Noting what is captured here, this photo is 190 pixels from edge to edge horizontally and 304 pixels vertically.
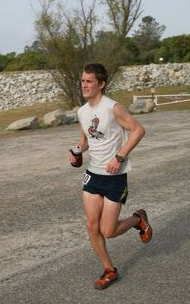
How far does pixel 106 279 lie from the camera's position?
442cm

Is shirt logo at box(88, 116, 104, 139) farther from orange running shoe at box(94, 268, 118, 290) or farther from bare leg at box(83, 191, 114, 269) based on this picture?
orange running shoe at box(94, 268, 118, 290)

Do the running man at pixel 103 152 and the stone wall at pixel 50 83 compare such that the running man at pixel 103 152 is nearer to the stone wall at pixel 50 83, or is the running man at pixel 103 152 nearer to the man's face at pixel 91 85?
the man's face at pixel 91 85

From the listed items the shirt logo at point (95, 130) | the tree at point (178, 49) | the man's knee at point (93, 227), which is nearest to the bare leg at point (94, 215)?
the man's knee at point (93, 227)

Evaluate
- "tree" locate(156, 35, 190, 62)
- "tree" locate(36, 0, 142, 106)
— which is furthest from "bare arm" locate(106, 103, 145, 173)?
"tree" locate(156, 35, 190, 62)

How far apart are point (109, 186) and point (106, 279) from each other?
800 millimetres

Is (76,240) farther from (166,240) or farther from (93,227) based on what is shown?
(93,227)

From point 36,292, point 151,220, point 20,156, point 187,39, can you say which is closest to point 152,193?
point 151,220

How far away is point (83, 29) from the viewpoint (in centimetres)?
2442

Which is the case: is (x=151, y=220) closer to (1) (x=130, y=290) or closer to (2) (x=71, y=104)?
(1) (x=130, y=290)

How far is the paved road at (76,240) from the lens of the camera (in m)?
4.31

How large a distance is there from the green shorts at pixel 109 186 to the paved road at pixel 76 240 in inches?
30.6

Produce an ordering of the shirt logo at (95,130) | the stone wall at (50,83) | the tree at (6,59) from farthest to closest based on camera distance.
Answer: the tree at (6,59)
the stone wall at (50,83)
the shirt logo at (95,130)

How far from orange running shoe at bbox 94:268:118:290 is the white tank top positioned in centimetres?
87

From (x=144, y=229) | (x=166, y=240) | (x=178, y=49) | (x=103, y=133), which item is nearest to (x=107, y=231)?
(x=144, y=229)
